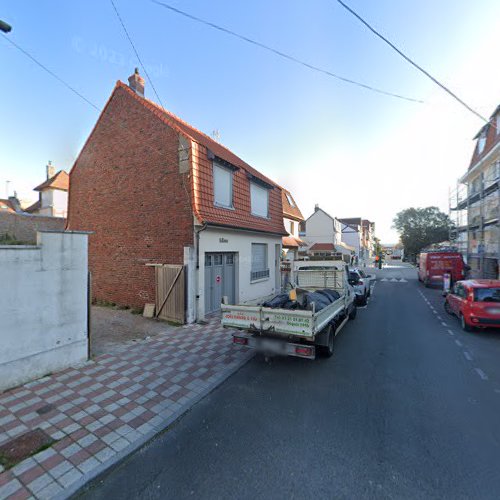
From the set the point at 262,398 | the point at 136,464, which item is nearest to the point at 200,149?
the point at 262,398

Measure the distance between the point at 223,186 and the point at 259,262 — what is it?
444cm

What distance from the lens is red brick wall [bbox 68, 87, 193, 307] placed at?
30.8 ft

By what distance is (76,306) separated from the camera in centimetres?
548

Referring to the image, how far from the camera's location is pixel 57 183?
28.1 meters

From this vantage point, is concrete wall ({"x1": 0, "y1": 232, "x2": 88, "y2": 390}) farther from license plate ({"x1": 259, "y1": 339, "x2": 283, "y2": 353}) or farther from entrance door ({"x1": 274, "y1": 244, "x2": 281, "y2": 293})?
entrance door ({"x1": 274, "y1": 244, "x2": 281, "y2": 293})

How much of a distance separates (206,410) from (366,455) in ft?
7.36

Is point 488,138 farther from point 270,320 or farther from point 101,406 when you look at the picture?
A: point 101,406

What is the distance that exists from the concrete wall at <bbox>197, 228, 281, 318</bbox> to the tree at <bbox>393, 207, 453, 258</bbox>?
Result: 39028 millimetres

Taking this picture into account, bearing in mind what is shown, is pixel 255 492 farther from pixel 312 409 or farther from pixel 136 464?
pixel 312 409

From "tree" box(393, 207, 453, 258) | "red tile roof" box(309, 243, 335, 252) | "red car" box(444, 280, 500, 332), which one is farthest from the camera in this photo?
"tree" box(393, 207, 453, 258)

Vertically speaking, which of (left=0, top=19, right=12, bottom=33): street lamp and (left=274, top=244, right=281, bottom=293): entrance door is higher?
(left=0, top=19, right=12, bottom=33): street lamp

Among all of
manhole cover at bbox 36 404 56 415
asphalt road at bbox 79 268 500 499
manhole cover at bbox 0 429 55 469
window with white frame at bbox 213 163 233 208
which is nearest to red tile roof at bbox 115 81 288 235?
window with white frame at bbox 213 163 233 208

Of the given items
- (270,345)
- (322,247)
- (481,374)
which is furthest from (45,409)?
(322,247)

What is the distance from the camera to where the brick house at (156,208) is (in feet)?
29.7
